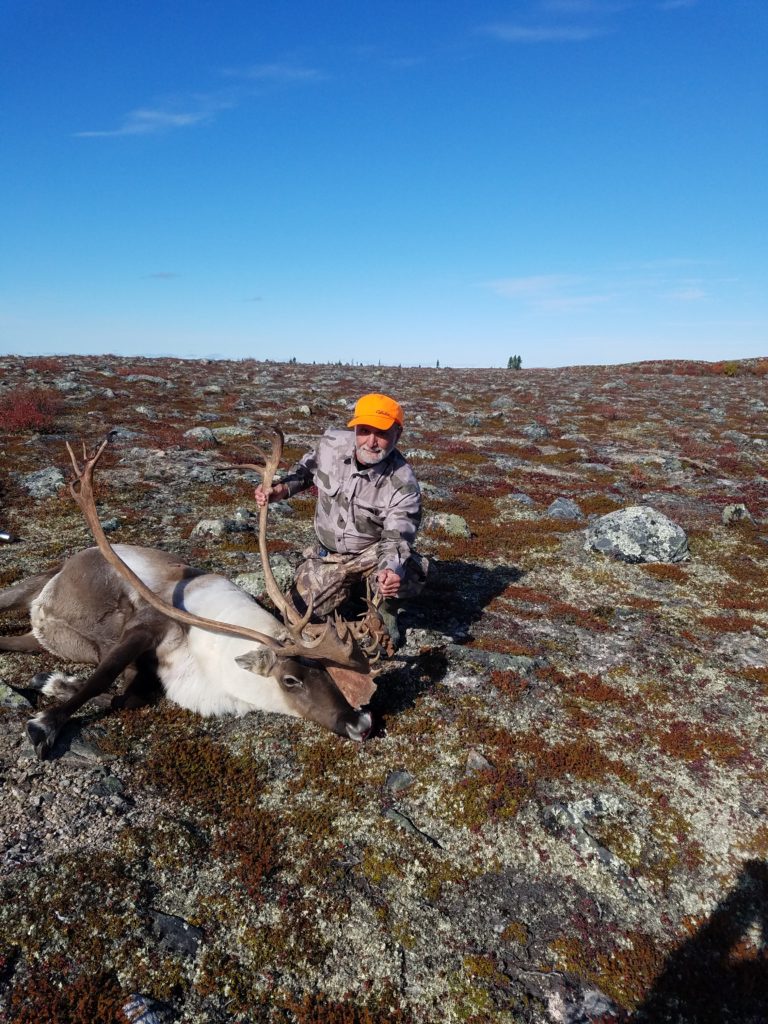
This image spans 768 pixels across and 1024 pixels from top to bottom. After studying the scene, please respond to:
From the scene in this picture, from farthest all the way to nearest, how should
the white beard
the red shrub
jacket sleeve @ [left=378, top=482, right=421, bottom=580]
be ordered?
the red shrub → the white beard → jacket sleeve @ [left=378, top=482, right=421, bottom=580]

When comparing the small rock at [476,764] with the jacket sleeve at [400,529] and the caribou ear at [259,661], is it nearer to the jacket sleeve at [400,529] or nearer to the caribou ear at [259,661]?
the jacket sleeve at [400,529]

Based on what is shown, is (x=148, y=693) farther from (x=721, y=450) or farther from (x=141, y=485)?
(x=721, y=450)

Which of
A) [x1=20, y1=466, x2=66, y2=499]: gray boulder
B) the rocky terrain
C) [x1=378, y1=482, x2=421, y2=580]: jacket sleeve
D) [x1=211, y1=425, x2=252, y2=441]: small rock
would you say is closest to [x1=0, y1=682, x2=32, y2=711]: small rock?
the rocky terrain

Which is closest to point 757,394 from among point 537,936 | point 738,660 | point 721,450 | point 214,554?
point 721,450

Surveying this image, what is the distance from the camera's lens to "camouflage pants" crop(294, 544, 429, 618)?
680 centimetres

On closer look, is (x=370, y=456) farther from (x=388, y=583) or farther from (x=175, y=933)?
(x=175, y=933)

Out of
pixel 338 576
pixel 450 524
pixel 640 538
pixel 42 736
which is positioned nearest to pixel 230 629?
pixel 338 576

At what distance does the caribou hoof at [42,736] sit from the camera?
16.6 ft

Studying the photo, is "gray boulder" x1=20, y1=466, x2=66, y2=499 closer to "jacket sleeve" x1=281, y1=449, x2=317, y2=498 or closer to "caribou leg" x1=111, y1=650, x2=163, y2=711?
"jacket sleeve" x1=281, y1=449, x2=317, y2=498

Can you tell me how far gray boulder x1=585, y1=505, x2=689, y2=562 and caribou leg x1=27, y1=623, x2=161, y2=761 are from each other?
806 cm

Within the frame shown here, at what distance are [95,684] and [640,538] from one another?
908 cm

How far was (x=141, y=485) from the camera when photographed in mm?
13000

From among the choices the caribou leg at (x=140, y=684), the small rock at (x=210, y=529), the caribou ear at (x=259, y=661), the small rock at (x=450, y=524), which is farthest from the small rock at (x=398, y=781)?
the small rock at (x=450, y=524)

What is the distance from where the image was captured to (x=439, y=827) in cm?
479
